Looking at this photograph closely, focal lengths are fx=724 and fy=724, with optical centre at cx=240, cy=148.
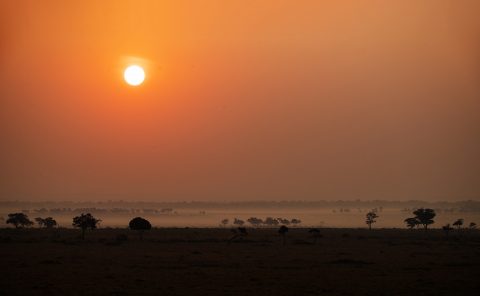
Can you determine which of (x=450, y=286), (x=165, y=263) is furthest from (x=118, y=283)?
(x=450, y=286)

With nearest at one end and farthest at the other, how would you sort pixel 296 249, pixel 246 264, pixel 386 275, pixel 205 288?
pixel 205 288
pixel 386 275
pixel 246 264
pixel 296 249

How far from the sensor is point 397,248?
6962 cm

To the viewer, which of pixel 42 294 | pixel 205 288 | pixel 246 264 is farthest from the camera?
pixel 246 264

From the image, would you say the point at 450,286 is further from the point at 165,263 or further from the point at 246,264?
the point at 165,263

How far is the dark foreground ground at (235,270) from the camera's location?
3581 centimetres

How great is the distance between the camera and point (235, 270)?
150 ft

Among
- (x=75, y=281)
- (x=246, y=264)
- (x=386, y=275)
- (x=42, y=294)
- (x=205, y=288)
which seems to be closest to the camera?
(x=42, y=294)

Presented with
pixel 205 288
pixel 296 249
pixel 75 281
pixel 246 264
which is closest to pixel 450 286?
pixel 205 288

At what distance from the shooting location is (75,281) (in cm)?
3878

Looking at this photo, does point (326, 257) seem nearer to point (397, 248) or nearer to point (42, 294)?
point (397, 248)

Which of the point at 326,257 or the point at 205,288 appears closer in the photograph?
the point at 205,288

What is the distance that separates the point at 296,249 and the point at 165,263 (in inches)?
751

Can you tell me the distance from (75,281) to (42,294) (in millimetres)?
5367

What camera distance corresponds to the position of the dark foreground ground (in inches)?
1410
